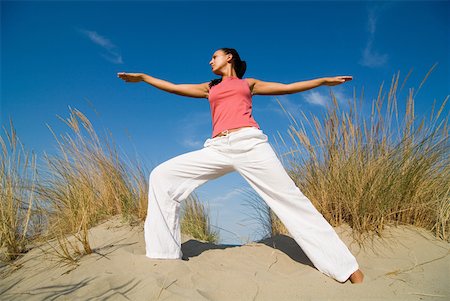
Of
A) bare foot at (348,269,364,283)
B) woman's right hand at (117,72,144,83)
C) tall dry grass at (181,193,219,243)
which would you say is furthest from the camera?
tall dry grass at (181,193,219,243)

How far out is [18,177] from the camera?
348 centimetres

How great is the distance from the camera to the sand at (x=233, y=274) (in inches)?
89.8

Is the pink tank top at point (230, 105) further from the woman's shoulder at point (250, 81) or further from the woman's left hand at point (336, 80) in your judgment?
the woman's left hand at point (336, 80)

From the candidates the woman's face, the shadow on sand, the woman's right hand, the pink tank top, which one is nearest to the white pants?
the pink tank top

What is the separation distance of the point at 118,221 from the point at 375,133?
9.66ft

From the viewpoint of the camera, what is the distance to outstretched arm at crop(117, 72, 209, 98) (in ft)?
10.7

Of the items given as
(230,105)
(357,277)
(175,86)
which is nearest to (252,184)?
(230,105)

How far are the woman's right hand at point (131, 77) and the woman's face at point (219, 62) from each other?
69 centimetres

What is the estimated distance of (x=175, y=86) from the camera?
3.26m

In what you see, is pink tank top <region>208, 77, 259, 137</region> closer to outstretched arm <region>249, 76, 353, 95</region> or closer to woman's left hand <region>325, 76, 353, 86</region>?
outstretched arm <region>249, 76, 353, 95</region>

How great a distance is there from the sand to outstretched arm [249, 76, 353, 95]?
1410 millimetres

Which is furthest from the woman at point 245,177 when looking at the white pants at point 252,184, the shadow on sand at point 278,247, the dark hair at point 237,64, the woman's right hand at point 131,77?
the woman's right hand at point 131,77

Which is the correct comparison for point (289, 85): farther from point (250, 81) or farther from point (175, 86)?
point (175, 86)

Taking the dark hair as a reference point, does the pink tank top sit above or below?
below
